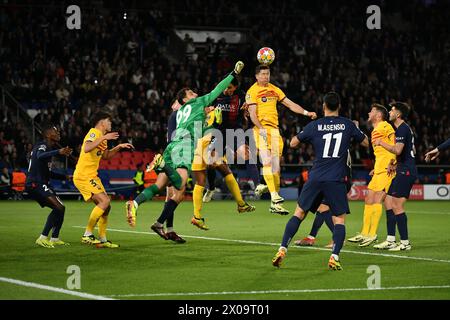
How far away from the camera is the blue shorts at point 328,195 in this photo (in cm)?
1142

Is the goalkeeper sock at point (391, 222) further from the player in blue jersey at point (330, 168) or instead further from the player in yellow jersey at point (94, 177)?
the player in yellow jersey at point (94, 177)

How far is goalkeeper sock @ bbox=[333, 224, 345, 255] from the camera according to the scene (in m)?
11.5

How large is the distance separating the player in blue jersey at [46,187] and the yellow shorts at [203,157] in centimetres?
297

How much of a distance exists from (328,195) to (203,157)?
18.8 feet

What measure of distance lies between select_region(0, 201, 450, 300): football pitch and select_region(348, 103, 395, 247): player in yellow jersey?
50 centimetres

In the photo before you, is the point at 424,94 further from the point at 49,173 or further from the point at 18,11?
the point at 49,173

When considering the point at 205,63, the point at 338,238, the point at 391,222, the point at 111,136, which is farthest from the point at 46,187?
the point at 205,63

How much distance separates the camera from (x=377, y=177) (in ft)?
50.7

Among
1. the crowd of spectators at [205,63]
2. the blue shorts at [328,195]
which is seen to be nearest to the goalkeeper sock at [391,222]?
the blue shorts at [328,195]

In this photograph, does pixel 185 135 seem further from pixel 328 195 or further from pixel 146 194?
pixel 328 195

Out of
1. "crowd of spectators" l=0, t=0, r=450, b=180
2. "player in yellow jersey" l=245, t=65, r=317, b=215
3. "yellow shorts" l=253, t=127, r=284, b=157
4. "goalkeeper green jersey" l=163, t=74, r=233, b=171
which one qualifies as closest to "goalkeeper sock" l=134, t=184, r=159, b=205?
"goalkeeper green jersey" l=163, t=74, r=233, b=171

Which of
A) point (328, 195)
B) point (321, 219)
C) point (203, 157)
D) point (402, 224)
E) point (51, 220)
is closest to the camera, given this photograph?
point (328, 195)

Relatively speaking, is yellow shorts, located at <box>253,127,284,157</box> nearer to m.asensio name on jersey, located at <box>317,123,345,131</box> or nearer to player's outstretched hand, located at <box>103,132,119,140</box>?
player's outstretched hand, located at <box>103,132,119,140</box>
